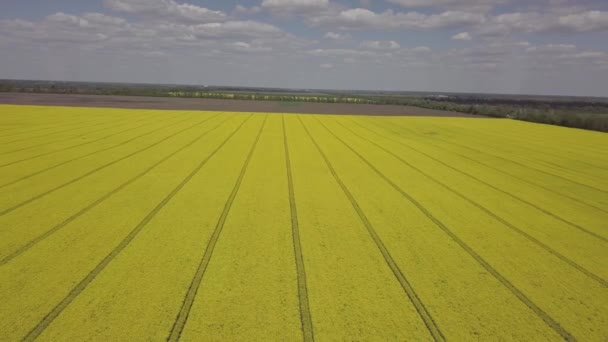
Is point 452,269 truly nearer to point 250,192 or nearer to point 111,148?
point 250,192

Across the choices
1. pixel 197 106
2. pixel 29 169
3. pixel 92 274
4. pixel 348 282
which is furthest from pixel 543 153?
pixel 197 106

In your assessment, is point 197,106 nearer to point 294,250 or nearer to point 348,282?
point 294,250

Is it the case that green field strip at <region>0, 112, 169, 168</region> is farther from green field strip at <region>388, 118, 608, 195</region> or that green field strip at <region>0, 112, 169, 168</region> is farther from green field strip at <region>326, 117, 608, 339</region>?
green field strip at <region>388, 118, 608, 195</region>

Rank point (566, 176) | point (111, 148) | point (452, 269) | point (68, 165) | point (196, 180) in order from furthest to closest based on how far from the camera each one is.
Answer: point (111, 148) < point (566, 176) < point (68, 165) < point (196, 180) < point (452, 269)

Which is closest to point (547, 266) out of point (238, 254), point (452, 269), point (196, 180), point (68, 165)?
point (452, 269)

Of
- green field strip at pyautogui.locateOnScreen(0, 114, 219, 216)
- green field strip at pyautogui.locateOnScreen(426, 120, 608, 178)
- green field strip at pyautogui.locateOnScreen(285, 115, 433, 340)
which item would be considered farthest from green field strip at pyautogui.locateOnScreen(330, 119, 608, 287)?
green field strip at pyautogui.locateOnScreen(0, 114, 219, 216)

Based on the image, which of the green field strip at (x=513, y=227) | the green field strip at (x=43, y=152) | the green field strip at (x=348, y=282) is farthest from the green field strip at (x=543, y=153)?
the green field strip at (x=43, y=152)
